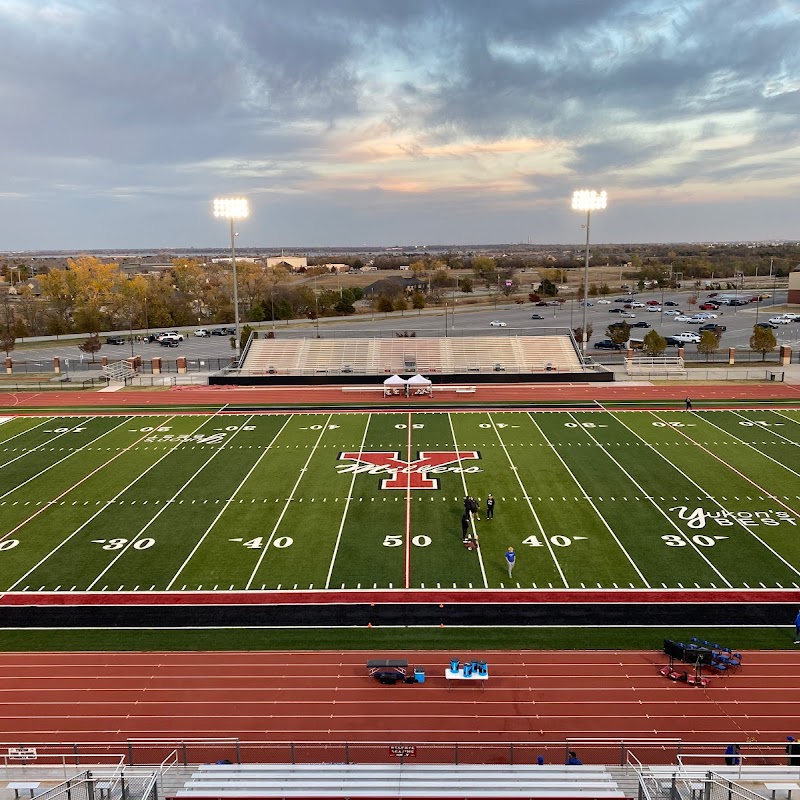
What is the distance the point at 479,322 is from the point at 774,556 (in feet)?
203

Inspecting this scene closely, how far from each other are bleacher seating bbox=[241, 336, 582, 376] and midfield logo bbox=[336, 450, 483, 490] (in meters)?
16.4

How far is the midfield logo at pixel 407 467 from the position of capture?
2410cm

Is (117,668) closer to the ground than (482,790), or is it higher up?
closer to the ground

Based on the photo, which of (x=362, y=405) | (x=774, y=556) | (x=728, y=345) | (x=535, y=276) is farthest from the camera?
(x=535, y=276)

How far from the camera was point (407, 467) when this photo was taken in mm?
25781

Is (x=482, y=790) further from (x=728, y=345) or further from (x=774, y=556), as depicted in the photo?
(x=728, y=345)

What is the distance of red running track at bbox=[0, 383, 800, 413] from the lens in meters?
37.6

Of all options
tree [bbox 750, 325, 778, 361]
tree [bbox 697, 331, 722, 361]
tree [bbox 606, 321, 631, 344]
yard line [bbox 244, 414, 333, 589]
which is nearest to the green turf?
yard line [bbox 244, 414, 333, 589]

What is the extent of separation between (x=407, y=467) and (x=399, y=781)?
16.8 metres

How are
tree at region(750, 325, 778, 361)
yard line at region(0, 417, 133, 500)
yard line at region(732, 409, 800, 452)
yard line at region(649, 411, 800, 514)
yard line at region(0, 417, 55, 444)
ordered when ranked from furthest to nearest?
1. tree at region(750, 325, 778, 361)
2. yard line at region(0, 417, 55, 444)
3. yard line at region(732, 409, 800, 452)
4. yard line at region(0, 417, 133, 500)
5. yard line at region(649, 411, 800, 514)

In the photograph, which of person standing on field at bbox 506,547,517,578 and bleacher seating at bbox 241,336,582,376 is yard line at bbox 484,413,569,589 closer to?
person standing on field at bbox 506,547,517,578

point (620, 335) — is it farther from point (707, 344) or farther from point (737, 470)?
point (737, 470)

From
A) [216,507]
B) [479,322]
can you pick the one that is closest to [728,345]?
[479,322]

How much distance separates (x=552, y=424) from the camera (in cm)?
3216
